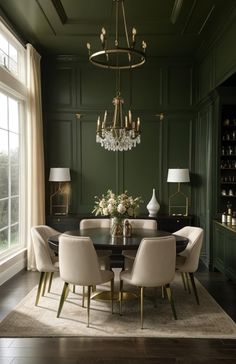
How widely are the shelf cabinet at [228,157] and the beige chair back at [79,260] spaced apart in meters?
2.92

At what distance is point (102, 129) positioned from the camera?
4.25m

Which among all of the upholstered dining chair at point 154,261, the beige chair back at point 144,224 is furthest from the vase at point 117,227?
the beige chair back at point 144,224

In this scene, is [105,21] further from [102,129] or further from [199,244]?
[199,244]

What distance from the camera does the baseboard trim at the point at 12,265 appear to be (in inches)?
196

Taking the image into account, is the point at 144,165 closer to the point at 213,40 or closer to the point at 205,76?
the point at 205,76

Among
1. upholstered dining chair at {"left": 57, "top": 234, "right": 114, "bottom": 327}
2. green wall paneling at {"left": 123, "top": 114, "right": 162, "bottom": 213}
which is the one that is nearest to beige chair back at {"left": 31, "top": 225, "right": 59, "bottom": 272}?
upholstered dining chair at {"left": 57, "top": 234, "right": 114, "bottom": 327}

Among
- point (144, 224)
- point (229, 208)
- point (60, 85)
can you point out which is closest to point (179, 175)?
point (229, 208)

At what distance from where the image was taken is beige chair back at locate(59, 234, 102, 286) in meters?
3.50

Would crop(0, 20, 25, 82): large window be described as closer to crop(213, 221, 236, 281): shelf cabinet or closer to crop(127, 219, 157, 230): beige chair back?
crop(127, 219, 157, 230): beige chair back

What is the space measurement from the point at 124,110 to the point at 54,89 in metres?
1.36

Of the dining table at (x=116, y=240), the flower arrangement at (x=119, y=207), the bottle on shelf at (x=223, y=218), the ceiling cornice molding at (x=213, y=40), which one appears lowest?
the dining table at (x=116, y=240)

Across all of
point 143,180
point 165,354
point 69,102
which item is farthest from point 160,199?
point 165,354

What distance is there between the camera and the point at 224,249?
5.12 m

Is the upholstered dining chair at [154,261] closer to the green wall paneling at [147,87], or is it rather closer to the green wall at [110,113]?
the green wall at [110,113]
